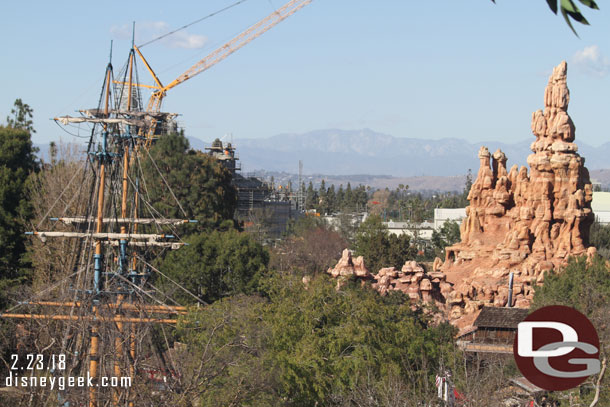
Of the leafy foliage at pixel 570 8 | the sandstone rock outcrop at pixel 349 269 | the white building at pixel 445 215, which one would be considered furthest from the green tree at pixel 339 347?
the white building at pixel 445 215

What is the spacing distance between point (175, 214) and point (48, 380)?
30027mm

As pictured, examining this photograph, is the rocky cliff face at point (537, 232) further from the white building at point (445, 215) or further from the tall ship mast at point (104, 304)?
the white building at point (445, 215)

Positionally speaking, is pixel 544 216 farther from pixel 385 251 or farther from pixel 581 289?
pixel 385 251

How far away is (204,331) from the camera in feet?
84.9

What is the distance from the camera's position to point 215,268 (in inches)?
1585

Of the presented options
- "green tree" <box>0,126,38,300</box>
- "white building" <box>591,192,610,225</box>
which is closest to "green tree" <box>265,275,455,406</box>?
"green tree" <box>0,126,38,300</box>

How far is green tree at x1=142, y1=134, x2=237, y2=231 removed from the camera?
50062mm

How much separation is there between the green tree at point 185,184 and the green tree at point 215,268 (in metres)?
8.05

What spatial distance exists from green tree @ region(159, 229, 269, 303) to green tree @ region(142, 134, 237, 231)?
8.05m

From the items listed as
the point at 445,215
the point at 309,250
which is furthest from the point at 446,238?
the point at 445,215

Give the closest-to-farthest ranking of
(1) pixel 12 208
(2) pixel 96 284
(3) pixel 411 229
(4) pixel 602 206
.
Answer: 1. (2) pixel 96 284
2. (1) pixel 12 208
3. (3) pixel 411 229
4. (4) pixel 602 206

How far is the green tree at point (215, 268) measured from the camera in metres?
39.9

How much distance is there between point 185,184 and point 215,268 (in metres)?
12.1

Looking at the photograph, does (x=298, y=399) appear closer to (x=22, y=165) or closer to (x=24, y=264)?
(x=24, y=264)
